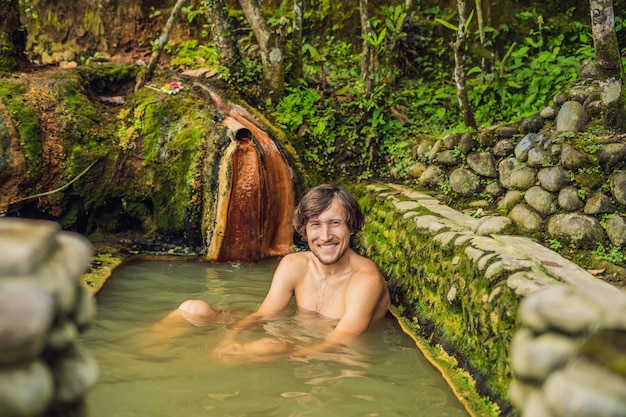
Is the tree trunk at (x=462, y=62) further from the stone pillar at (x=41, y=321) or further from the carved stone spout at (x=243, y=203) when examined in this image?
the stone pillar at (x=41, y=321)

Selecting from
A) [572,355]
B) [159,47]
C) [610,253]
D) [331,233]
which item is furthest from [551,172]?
[159,47]

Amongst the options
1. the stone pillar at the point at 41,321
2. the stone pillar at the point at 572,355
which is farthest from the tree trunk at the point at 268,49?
the stone pillar at the point at 572,355

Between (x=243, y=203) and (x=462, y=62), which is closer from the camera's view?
(x=462, y=62)

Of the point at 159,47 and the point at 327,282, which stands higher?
the point at 159,47

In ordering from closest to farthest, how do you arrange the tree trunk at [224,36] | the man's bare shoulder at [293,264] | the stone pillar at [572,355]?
the stone pillar at [572,355] < the man's bare shoulder at [293,264] < the tree trunk at [224,36]

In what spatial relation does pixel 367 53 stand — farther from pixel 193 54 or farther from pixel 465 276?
pixel 465 276

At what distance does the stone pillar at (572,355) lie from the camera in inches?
52.5

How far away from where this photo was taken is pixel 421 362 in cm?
378

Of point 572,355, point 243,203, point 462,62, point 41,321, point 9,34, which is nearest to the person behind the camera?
point 41,321

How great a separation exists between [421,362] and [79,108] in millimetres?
4838

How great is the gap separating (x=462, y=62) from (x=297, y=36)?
7.97 feet

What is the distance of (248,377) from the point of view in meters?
3.41

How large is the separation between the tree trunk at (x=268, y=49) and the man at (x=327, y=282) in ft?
11.0

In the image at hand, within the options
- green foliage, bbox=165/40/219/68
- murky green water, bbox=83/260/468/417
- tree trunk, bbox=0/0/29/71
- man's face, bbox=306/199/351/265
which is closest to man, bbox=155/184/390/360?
man's face, bbox=306/199/351/265
